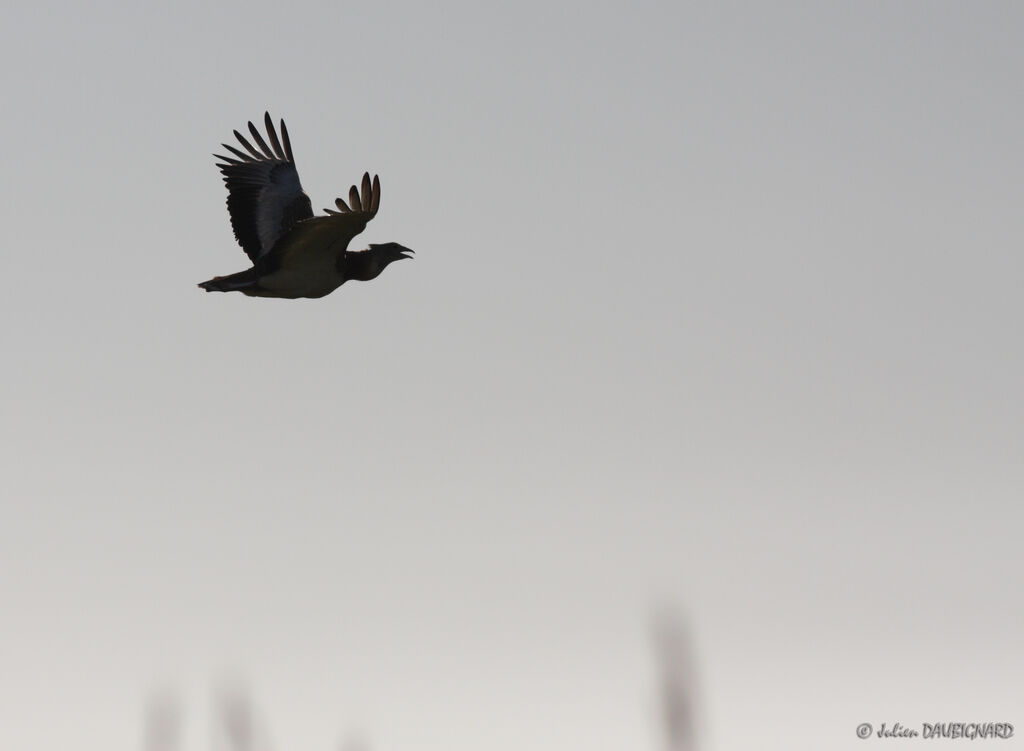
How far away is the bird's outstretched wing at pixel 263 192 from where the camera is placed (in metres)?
22.5

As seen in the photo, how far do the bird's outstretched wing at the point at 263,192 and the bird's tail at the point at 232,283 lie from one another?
2.25ft

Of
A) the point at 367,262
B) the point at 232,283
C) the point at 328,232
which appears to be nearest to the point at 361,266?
the point at 367,262

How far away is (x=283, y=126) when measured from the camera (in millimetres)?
23891

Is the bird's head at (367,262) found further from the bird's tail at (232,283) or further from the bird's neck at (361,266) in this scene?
the bird's tail at (232,283)

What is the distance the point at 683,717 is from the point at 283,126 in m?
12.2

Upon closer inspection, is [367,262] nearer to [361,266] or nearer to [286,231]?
[361,266]

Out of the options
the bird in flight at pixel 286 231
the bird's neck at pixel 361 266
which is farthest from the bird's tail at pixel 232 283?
the bird's neck at pixel 361 266

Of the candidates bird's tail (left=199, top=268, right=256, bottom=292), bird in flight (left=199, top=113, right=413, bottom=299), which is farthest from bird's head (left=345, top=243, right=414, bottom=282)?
bird's tail (left=199, top=268, right=256, bottom=292)

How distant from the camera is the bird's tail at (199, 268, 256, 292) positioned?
2112 cm

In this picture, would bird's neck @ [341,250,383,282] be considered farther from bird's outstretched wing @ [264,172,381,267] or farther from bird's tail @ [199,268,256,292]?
bird's tail @ [199,268,256,292]

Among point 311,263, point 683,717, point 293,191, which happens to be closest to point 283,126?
point 293,191

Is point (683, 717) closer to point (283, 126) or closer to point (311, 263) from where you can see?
point (311, 263)

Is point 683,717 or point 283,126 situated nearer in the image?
point 683,717

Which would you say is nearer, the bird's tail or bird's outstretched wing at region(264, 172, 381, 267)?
bird's outstretched wing at region(264, 172, 381, 267)
